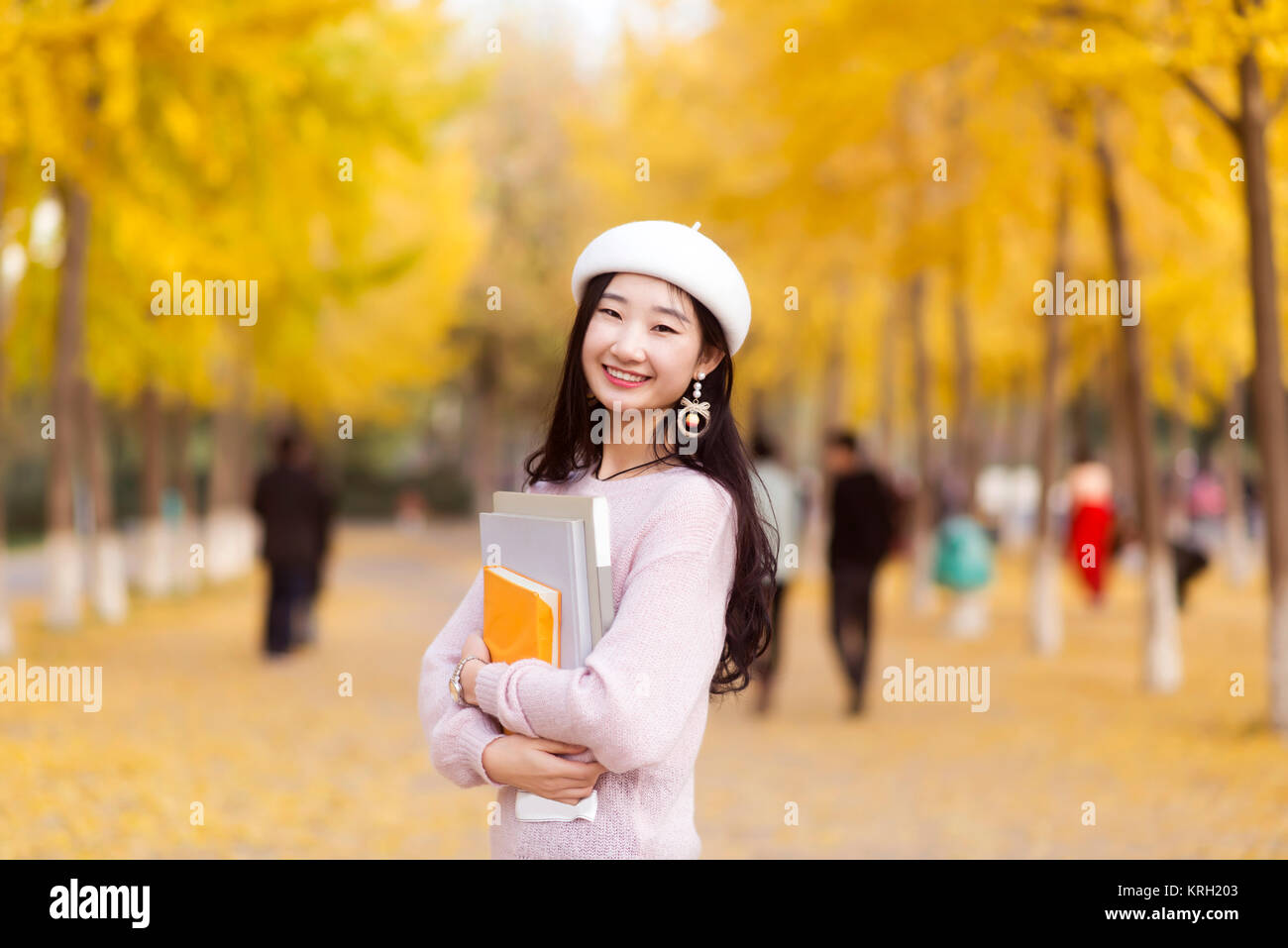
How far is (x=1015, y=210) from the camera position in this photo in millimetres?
11836

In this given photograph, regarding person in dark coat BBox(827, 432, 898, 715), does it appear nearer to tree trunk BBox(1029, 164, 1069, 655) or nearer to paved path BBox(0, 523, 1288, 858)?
paved path BBox(0, 523, 1288, 858)

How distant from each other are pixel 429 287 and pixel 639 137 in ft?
21.2

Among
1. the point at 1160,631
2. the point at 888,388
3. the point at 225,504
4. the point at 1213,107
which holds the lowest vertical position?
the point at 1160,631

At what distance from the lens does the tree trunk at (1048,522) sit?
38.8ft

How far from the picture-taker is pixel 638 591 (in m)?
1.79

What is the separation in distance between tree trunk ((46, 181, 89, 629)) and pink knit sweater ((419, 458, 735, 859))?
10349mm

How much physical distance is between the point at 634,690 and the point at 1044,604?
10.9 metres

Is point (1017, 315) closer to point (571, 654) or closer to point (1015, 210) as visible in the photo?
point (1015, 210)

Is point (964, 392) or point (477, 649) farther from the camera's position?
point (964, 392)

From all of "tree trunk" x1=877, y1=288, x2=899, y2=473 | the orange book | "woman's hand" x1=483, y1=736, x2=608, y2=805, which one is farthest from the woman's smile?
"tree trunk" x1=877, y1=288, x2=899, y2=473

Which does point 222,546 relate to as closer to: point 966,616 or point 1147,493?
point 966,616

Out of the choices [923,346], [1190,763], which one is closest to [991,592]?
[923,346]

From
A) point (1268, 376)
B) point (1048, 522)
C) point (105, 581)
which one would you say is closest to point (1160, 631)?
point (1048, 522)

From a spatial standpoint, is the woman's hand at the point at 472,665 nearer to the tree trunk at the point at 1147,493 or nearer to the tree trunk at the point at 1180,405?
the tree trunk at the point at 1147,493
